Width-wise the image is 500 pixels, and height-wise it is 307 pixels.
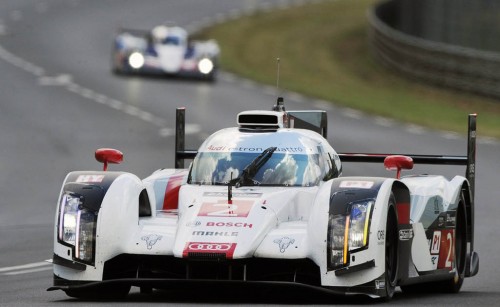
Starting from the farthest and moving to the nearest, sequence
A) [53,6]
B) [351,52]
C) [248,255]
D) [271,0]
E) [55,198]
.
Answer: [271,0], [53,6], [351,52], [55,198], [248,255]

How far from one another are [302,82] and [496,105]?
23.4ft

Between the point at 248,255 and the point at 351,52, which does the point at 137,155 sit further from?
the point at 351,52

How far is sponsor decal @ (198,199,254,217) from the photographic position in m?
11.7

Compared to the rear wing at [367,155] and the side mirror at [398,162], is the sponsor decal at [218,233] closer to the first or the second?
the side mirror at [398,162]

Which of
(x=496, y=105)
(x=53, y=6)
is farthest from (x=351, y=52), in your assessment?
(x=53, y=6)

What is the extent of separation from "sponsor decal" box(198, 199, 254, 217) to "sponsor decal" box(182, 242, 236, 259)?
0.43m

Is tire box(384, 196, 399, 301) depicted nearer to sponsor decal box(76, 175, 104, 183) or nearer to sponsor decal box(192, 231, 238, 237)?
sponsor decal box(192, 231, 238, 237)

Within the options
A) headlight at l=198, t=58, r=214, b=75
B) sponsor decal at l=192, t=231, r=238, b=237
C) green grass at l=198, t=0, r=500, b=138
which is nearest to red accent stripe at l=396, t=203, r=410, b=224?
sponsor decal at l=192, t=231, r=238, b=237

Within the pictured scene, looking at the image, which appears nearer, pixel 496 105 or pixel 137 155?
pixel 137 155

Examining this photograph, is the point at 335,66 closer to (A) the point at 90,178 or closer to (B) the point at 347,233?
(A) the point at 90,178

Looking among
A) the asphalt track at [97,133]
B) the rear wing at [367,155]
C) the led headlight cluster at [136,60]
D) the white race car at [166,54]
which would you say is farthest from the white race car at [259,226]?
the led headlight cluster at [136,60]

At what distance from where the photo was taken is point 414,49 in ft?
131

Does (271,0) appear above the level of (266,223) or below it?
above

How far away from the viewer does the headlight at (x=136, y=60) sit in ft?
134
